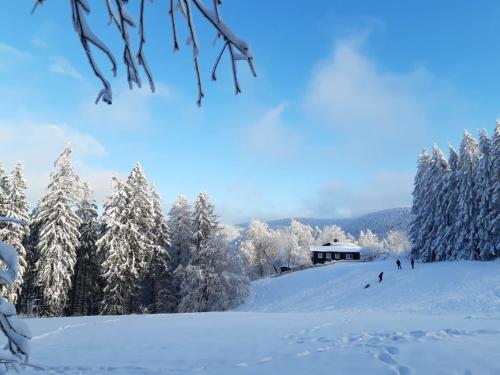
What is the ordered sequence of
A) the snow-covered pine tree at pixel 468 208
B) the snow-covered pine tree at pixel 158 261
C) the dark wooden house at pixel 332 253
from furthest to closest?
1. the dark wooden house at pixel 332 253
2. the snow-covered pine tree at pixel 468 208
3. the snow-covered pine tree at pixel 158 261

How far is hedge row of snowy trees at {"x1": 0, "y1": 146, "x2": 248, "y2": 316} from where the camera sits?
99.6 feet

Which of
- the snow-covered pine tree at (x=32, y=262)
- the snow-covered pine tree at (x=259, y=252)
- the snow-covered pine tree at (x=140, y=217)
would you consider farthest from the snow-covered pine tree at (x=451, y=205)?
the snow-covered pine tree at (x=32, y=262)

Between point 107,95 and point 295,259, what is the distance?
8083 cm

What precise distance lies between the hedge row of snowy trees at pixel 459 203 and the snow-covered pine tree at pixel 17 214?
40.1 metres

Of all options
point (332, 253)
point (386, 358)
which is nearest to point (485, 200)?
point (386, 358)

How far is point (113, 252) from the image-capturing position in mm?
32688

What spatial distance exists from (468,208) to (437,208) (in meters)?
3.84

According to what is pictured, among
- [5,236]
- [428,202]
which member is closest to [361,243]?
[428,202]

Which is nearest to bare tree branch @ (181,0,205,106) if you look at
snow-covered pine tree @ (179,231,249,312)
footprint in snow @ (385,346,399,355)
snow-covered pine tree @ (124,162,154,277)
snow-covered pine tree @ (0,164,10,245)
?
footprint in snow @ (385,346,399,355)

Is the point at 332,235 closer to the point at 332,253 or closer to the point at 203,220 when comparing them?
the point at 332,253

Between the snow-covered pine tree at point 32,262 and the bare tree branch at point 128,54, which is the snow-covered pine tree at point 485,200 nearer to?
the snow-covered pine tree at point 32,262

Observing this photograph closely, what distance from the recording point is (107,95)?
7.18 ft

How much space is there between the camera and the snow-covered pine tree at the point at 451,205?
44.0 metres

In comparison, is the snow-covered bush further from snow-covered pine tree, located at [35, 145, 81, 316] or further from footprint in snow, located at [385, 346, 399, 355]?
snow-covered pine tree, located at [35, 145, 81, 316]
